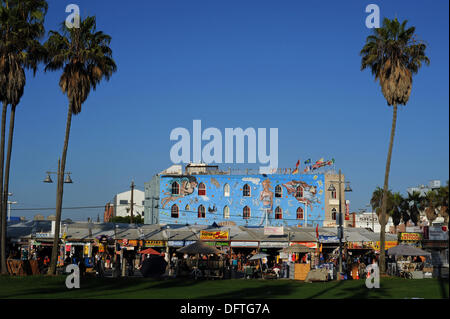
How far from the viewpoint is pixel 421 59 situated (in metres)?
37.0

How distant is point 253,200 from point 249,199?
0.50 m

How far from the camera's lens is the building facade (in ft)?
233

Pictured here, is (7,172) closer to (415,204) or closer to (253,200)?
(253,200)

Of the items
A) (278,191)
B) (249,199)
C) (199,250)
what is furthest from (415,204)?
(199,250)

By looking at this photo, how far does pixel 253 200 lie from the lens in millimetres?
70875

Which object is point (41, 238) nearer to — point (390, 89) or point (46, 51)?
point (46, 51)

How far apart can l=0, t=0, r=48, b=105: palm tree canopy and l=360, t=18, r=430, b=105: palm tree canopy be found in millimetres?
20479

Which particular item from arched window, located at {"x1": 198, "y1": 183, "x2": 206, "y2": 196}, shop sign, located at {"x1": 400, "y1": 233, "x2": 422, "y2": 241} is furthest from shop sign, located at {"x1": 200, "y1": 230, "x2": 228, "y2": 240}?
arched window, located at {"x1": 198, "y1": 183, "x2": 206, "y2": 196}

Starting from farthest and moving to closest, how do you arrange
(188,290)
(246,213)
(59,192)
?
1. (246,213)
2. (59,192)
3. (188,290)

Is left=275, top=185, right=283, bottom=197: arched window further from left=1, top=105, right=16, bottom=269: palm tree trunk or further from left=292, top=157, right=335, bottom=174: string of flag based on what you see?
left=1, top=105, right=16, bottom=269: palm tree trunk
